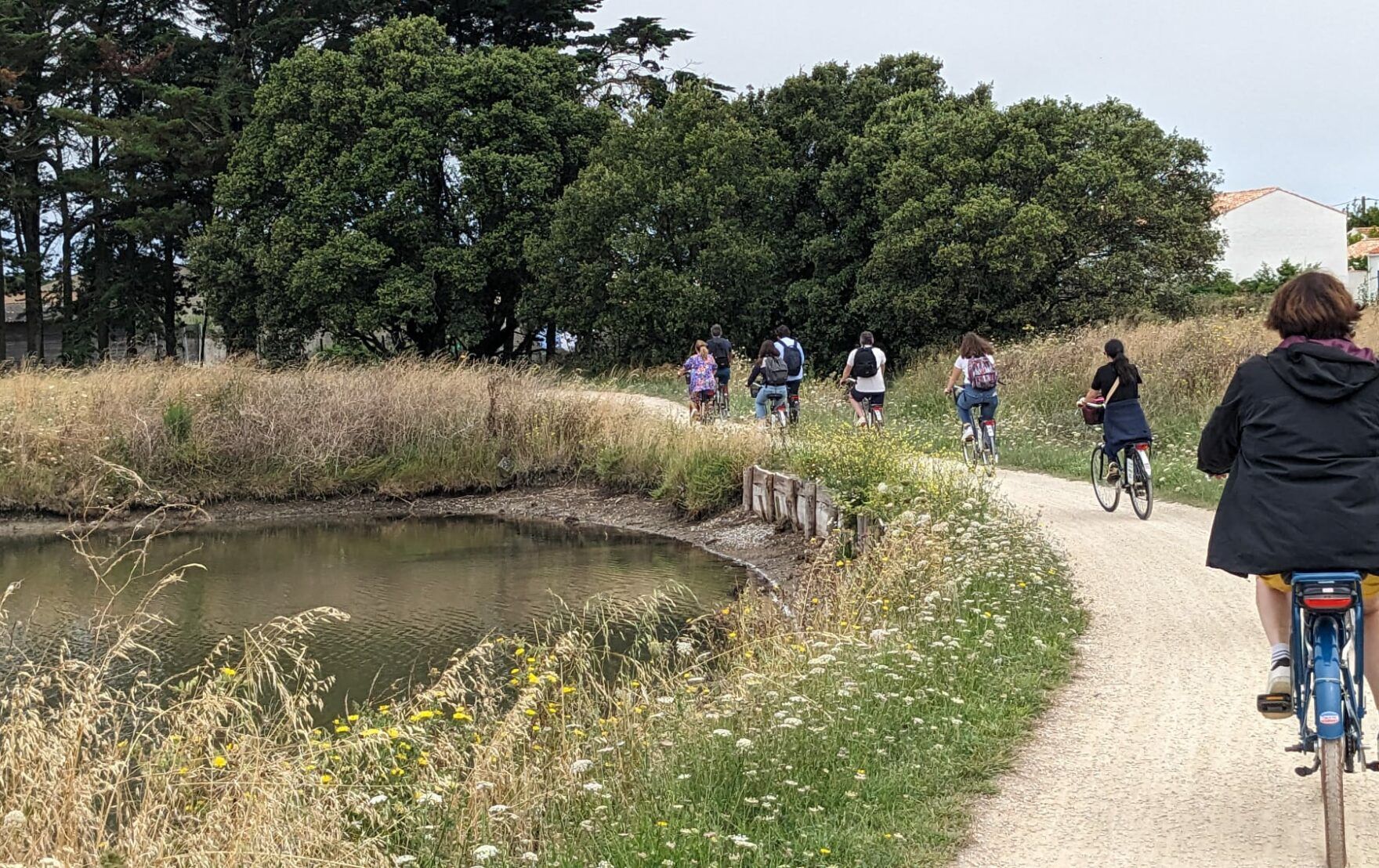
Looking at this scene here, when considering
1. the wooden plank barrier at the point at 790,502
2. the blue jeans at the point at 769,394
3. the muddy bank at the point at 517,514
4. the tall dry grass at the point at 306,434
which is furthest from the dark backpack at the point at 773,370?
the muddy bank at the point at 517,514

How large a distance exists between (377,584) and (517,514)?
5.74 metres

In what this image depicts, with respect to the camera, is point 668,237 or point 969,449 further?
point 668,237

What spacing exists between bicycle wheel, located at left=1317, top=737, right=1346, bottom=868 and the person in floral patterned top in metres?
17.2

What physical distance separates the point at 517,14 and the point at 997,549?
3652cm

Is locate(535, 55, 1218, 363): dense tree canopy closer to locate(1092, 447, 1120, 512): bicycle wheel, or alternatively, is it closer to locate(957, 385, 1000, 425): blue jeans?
locate(957, 385, 1000, 425): blue jeans

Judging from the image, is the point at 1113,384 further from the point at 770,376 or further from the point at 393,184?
the point at 393,184

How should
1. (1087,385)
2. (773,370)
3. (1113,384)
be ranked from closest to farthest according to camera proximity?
1. (1113,384)
2. (773,370)
3. (1087,385)

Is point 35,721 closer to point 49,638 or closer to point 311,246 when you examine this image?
point 49,638

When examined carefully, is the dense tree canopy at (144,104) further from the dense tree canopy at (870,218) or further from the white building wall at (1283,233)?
the white building wall at (1283,233)

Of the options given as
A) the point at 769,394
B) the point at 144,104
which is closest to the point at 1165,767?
the point at 769,394

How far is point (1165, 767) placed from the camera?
17.6 ft

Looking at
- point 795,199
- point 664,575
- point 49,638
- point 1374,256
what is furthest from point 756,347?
point 1374,256

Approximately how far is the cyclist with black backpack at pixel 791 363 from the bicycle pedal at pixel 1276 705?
15.5 m

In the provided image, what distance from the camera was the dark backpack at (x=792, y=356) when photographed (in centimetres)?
2008
